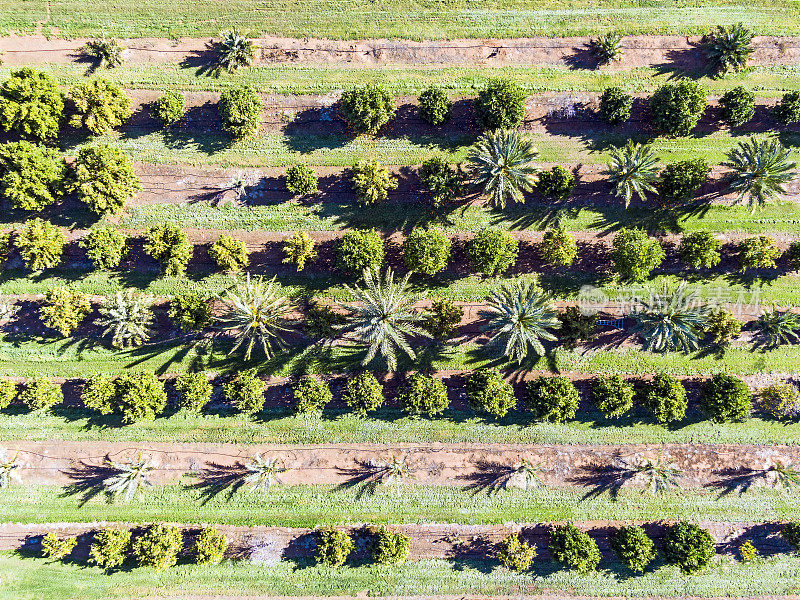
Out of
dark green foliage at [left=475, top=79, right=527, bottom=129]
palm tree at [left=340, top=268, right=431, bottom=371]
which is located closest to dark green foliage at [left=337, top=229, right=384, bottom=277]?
palm tree at [left=340, top=268, right=431, bottom=371]

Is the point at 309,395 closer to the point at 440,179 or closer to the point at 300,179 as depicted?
the point at 300,179

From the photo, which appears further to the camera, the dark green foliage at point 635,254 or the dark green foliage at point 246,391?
the dark green foliage at point 246,391

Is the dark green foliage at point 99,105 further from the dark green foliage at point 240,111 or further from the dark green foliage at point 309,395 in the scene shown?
the dark green foliage at point 309,395

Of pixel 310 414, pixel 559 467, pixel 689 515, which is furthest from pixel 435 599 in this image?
pixel 689 515

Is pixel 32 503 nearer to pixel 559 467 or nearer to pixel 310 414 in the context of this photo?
pixel 310 414

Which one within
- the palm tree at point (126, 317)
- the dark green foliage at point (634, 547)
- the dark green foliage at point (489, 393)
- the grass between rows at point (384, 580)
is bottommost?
the grass between rows at point (384, 580)

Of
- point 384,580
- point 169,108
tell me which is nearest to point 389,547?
point 384,580

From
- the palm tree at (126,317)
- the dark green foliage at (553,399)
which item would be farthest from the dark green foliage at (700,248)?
the palm tree at (126,317)
